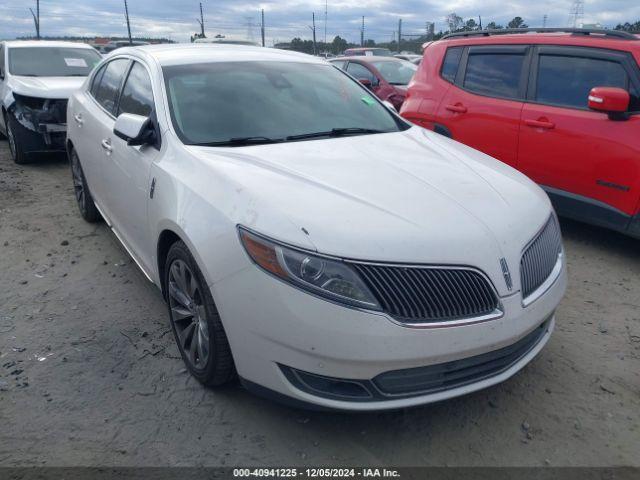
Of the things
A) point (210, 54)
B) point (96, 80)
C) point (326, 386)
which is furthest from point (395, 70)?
point (326, 386)

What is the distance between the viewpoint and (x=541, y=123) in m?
4.62

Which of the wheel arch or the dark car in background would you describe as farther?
the dark car in background

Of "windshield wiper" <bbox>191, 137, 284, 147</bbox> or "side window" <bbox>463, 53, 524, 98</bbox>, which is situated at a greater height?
"side window" <bbox>463, 53, 524, 98</bbox>

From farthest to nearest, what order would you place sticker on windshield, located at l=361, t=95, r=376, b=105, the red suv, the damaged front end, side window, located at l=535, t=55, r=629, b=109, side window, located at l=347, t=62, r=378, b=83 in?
side window, located at l=347, t=62, r=378, b=83 → the damaged front end → side window, located at l=535, t=55, r=629, b=109 → the red suv → sticker on windshield, located at l=361, t=95, r=376, b=105

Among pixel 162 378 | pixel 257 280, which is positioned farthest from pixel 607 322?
pixel 162 378

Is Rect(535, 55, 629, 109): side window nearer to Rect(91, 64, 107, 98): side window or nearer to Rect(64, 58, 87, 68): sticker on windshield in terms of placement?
Rect(91, 64, 107, 98): side window

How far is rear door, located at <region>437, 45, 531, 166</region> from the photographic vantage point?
4.93 meters

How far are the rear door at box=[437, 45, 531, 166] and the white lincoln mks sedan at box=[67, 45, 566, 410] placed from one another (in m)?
1.82

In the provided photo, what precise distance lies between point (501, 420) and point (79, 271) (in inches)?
128

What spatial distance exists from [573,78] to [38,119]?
6.42 m

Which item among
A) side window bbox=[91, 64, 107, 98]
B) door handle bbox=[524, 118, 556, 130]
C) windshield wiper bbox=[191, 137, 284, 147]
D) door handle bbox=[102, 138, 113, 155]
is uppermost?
side window bbox=[91, 64, 107, 98]

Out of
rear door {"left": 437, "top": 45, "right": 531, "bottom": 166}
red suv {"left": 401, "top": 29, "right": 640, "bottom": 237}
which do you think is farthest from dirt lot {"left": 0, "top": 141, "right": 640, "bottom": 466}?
rear door {"left": 437, "top": 45, "right": 531, "bottom": 166}

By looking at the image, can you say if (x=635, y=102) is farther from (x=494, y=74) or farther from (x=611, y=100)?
(x=494, y=74)

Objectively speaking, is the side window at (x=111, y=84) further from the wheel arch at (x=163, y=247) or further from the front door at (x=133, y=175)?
the wheel arch at (x=163, y=247)
